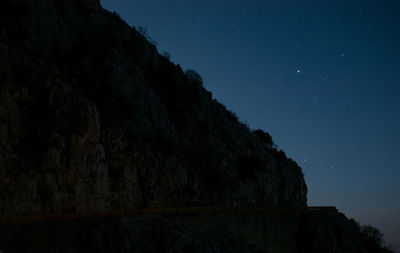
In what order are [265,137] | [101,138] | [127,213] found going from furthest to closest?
[265,137]
[101,138]
[127,213]

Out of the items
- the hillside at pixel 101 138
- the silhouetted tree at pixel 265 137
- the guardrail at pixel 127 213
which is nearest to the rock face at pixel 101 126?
A: the hillside at pixel 101 138

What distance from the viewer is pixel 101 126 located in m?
26.3

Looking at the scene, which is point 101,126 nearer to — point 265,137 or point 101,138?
point 101,138

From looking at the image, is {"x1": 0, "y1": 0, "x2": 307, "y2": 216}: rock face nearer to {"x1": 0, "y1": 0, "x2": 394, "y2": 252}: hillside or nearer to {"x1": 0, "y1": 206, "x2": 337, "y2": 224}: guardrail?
{"x1": 0, "y1": 0, "x2": 394, "y2": 252}: hillside

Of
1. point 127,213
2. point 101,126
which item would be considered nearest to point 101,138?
point 101,126

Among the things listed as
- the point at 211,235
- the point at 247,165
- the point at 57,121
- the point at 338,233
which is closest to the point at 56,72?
the point at 57,121

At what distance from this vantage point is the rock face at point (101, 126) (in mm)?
21719

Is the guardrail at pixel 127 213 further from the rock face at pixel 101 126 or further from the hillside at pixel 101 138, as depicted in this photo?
the rock face at pixel 101 126

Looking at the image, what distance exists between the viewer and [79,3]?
125 ft

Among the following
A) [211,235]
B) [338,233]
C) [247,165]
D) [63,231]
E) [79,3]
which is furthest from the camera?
[247,165]

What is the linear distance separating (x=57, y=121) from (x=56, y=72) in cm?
466

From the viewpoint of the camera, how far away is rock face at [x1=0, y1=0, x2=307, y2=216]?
2172 centimetres

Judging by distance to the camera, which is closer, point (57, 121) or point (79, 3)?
point (57, 121)

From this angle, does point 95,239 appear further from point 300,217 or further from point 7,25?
point 300,217
